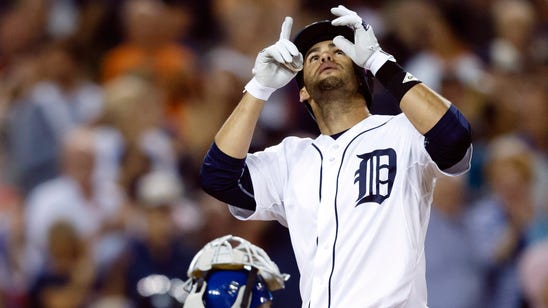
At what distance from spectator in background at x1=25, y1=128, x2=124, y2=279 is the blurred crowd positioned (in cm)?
1

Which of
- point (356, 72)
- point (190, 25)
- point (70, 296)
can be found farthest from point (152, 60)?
point (356, 72)

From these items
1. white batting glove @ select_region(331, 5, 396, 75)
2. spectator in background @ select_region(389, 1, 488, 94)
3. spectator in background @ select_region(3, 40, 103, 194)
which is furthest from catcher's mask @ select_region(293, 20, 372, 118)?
spectator in background @ select_region(3, 40, 103, 194)

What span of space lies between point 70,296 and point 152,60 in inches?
84.6

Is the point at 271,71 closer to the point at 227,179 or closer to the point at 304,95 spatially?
the point at 304,95

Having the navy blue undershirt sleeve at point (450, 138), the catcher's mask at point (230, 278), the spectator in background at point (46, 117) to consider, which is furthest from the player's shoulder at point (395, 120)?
the spectator in background at point (46, 117)

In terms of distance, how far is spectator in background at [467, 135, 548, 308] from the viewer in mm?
6770

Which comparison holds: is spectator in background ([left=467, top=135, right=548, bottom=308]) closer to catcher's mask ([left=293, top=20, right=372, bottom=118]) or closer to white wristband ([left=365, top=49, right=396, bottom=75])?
catcher's mask ([left=293, top=20, right=372, bottom=118])

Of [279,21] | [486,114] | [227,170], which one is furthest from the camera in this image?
[279,21]

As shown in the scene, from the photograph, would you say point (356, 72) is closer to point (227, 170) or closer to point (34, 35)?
point (227, 170)

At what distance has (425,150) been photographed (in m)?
4.14

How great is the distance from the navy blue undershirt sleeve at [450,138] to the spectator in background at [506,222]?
2.83 m

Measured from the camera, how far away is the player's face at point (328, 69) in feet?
14.6

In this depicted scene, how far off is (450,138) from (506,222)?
315 centimetres

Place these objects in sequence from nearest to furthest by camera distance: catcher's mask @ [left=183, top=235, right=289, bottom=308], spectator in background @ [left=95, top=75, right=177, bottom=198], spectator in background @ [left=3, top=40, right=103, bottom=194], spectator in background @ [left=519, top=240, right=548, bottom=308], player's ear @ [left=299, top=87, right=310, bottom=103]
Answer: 1. catcher's mask @ [left=183, top=235, right=289, bottom=308]
2. player's ear @ [left=299, top=87, right=310, bottom=103]
3. spectator in background @ [left=519, top=240, right=548, bottom=308]
4. spectator in background @ [left=95, top=75, right=177, bottom=198]
5. spectator in background @ [left=3, top=40, right=103, bottom=194]
